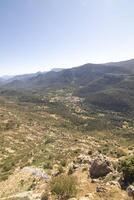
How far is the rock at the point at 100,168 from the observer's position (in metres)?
20.3

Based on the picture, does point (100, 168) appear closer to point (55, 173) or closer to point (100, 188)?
point (100, 188)

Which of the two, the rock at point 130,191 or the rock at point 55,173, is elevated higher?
the rock at point 130,191

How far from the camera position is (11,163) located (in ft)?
111

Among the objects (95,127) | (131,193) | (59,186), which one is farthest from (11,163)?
(95,127)

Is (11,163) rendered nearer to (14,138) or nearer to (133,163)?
(133,163)

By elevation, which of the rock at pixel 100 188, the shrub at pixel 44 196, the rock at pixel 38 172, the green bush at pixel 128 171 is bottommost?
the rock at pixel 38 172

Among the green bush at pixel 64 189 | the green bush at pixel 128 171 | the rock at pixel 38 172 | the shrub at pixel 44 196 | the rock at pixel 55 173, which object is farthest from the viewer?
the rock at pixel 38 172

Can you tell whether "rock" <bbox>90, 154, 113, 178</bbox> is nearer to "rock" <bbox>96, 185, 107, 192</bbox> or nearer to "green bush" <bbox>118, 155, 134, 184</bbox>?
"green bush" <bbox>118, 155, 134, 184</bbox>

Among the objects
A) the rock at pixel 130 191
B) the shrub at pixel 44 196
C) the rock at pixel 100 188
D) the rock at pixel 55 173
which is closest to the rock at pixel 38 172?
the rock at pixel 55 173

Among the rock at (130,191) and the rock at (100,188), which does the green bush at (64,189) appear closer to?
the rock at (100,188)

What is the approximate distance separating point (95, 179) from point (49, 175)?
490 centimetres

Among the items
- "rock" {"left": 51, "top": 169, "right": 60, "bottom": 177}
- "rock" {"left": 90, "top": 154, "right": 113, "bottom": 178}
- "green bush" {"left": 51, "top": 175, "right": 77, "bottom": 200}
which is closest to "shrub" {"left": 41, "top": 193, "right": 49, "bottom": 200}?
"green bush" {"left": 51, "top": 175, "right": 77, "bottom": 200}

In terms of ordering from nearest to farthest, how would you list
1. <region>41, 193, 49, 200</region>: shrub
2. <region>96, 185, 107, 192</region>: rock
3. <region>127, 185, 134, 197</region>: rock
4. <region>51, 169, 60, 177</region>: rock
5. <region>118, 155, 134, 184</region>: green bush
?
<region>127, 185, 134, 197</region>: rock, <region>96, 185, 107, 192</region>: rock, <region>41, 193, 49, 200</region>: shrub, <region>118, 155, 134, 184</region>: green bush, <region>51, 169, 60, 177</region>: rock

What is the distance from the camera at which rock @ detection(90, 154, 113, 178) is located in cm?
2035
